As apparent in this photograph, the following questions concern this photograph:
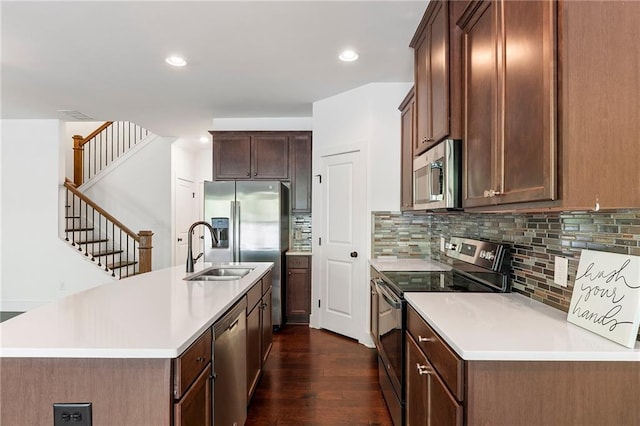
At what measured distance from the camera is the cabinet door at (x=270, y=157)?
14.9 feet

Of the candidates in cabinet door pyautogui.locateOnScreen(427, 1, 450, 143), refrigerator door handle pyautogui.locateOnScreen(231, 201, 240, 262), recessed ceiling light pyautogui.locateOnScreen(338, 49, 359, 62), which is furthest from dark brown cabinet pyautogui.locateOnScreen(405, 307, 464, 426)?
refrigerator door handle pyautogui.locateOnScreen(231, 201, 240, 262)

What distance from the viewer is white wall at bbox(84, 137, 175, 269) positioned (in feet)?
→ 20.3

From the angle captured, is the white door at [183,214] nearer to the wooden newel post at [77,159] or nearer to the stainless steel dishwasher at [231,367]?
the wooden newel post at [77,159]

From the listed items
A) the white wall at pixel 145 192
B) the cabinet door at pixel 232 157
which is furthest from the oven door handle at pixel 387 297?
the white wall at pixel 145 192

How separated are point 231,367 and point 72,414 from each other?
740mm

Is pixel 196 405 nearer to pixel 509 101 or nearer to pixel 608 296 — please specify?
pixel 608 296

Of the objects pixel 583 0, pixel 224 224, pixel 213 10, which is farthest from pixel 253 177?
pixel 583 0

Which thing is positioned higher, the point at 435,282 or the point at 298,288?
the point at 435,282

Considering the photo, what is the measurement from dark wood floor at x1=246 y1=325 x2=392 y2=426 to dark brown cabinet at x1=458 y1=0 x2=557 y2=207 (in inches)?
62.1

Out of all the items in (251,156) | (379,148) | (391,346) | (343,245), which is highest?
(251,156)

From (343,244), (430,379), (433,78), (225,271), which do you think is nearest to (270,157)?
(343,244)

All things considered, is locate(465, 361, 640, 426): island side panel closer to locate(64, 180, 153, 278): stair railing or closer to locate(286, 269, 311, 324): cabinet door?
locate(286, 269, 311, 324): cabinet door

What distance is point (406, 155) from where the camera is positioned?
323cm

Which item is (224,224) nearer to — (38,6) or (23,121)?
(38,6)
